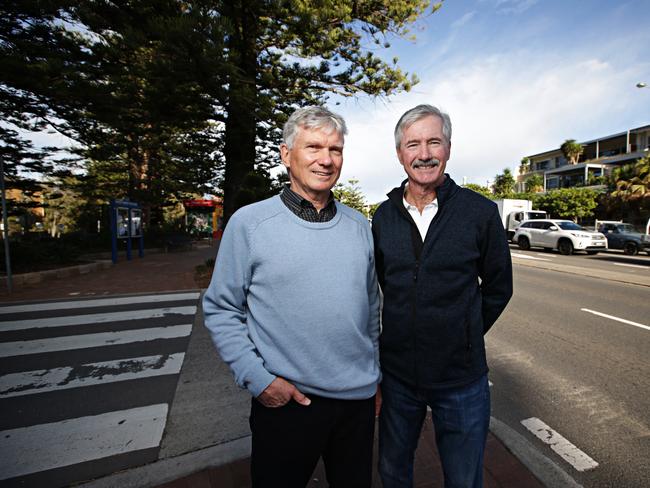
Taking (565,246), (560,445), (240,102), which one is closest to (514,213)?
(565,246)

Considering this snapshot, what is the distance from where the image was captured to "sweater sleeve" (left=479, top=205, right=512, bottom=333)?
5.33 ft

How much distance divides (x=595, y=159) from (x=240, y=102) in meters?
48.9

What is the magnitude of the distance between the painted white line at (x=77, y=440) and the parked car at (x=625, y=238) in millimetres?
20444

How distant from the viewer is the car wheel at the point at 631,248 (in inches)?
680

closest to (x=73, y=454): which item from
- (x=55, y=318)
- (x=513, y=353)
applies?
(x=55, y=318)

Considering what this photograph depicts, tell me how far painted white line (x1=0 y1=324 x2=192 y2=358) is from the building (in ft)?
147

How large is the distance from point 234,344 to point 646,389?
4305 mm

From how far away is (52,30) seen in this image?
28.0 ft

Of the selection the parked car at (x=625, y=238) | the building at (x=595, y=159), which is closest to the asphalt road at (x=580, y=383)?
the parked car at (x=625, y=238)

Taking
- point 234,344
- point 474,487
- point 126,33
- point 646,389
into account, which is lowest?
point 646,389

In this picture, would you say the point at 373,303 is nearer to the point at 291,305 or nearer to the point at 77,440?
the point at 291,305

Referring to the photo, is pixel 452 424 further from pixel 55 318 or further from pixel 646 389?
pixel 55 318

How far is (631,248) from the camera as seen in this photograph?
17.5 meters

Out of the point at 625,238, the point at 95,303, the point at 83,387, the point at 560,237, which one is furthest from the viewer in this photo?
the point at 625,238
